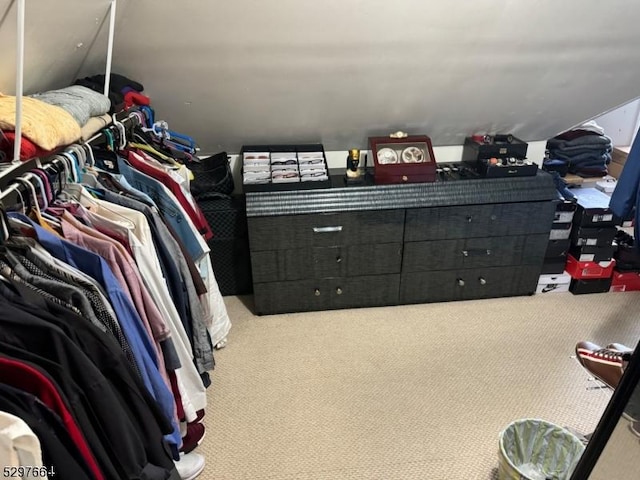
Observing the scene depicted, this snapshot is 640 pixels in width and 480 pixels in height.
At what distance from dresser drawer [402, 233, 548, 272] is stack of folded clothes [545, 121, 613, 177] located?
2.31 ft

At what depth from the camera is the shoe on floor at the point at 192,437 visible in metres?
1.66

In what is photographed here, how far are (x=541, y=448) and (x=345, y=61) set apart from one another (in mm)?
1699

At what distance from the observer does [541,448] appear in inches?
61.7

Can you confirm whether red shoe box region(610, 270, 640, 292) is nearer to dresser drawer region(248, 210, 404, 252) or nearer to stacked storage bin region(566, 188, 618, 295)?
stacked storage bin region(566, 188, 618, 295)

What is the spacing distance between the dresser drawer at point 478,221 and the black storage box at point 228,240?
0.92 m

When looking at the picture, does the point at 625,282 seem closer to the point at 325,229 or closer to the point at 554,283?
the point at 554,283

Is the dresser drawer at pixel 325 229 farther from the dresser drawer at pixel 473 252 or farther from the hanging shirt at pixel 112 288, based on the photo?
the hanging shirt at pixel 112 288

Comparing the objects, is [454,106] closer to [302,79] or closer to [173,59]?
[302,79]

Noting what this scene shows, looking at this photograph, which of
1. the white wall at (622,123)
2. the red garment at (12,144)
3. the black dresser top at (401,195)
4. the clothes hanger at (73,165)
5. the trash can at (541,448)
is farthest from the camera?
the white wall at (622,123)

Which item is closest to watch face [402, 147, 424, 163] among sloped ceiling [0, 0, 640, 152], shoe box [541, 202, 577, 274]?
sloped ceiling [0, 0, 640, 152]

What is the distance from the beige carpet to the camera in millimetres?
1689

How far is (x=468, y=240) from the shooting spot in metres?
2.50

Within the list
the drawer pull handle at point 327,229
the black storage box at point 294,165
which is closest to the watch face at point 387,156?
the black storage box at point 294,165

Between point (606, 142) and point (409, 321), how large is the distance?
1.80 meters
